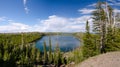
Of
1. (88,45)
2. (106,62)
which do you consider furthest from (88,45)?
(106,62)

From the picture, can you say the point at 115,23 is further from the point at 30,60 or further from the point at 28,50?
the point at 28,50

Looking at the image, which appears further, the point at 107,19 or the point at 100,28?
the point at 107,19

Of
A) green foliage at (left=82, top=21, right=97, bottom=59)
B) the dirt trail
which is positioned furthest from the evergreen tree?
the dirt trail

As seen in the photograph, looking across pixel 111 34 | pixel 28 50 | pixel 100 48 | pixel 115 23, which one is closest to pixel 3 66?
pixel 100 48

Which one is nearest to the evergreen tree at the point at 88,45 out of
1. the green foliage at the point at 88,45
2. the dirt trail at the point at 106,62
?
the green foliage at the point at 88,45

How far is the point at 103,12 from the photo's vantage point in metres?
65.7

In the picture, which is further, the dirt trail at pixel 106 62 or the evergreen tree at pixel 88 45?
the evergreen tree at pixel 88 45

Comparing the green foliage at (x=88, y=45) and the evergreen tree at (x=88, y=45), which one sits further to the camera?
the evergreen tree at (x=88, y=45)

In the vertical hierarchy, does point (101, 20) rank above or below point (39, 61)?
above

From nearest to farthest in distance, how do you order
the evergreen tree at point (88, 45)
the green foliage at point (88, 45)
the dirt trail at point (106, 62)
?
the dirt trail at point (106, 62)
the green foliage at point (88, 45)
the evergreen tree at point (88, 45)

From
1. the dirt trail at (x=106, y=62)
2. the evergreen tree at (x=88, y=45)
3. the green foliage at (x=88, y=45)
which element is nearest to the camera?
the dirt trail at (x=106, y=62)


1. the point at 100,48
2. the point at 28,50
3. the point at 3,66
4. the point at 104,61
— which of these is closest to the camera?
the point at 104,61

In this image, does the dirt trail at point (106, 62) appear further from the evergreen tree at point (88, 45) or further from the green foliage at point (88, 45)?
the evergreen tree at point (88, 45)

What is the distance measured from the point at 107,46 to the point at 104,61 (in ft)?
108
